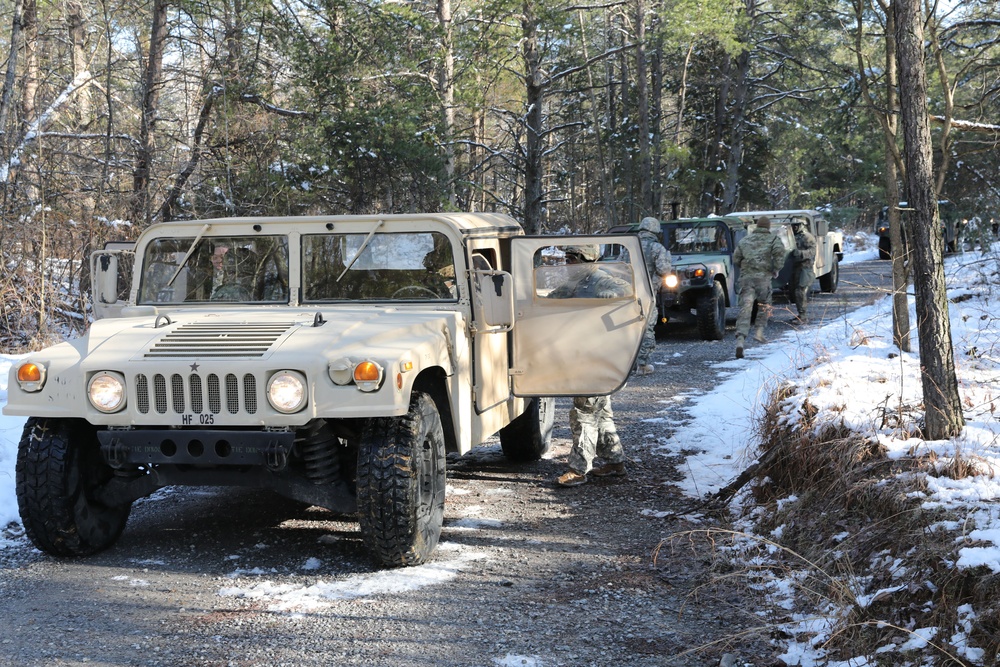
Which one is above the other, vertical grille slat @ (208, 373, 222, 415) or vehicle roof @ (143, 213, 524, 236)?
vehicle roof @ (143, 213, 524, 236)

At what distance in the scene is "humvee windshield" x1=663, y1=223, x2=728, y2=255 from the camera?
15633mm

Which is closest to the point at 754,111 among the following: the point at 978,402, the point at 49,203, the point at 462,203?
the point at 462,203

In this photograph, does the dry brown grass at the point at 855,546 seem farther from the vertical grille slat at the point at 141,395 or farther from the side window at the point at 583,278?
the vertical grille slat at the point at 141,395

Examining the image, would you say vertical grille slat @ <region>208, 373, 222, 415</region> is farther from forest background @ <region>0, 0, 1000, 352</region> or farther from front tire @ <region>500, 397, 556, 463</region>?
forest background @ <region>0, 0, 1000, 352</region>

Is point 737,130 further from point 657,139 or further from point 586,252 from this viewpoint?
point 586,252

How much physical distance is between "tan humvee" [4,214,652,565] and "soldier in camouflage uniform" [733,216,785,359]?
718cm

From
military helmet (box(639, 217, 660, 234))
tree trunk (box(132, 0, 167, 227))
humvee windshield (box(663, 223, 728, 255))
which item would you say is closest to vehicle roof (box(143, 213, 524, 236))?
military helmet (box(639, 217, 660, 234))

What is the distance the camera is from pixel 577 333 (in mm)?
6316

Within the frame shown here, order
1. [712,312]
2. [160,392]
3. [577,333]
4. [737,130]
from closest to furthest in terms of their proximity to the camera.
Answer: [160,392] → [577,333] → [712,312] → [737,130]

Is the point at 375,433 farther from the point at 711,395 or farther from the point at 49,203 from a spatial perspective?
the point at 49,203

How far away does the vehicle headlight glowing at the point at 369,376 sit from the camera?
4.61 metres

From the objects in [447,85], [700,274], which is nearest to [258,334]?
[700,274]

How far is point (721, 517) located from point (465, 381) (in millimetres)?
1707

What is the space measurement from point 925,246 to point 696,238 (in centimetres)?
1061
